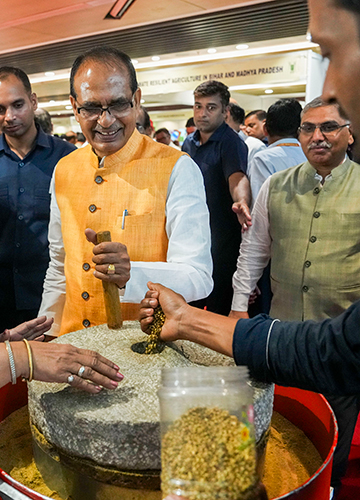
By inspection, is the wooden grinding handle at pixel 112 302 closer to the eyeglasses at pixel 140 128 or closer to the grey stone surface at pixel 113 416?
the grey stone surface at pixel 113 416

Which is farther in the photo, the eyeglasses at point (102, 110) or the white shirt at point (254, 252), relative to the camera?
the white shirt at point (254, 252)

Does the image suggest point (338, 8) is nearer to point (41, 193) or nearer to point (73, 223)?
point (73, 223)

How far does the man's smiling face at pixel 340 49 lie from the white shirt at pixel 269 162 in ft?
8.48

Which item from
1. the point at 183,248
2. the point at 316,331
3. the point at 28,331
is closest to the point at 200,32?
the point at 183,248

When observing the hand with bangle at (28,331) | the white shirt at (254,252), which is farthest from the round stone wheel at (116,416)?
the white shirt at (254,252)

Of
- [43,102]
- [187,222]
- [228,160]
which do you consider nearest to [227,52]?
[228,160]

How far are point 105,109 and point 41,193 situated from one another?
1049mm

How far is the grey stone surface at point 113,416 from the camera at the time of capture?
861mm

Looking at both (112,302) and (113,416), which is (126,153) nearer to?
(112,302)

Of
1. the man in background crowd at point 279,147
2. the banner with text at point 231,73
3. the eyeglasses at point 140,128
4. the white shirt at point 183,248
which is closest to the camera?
the white shirt at point 183,248

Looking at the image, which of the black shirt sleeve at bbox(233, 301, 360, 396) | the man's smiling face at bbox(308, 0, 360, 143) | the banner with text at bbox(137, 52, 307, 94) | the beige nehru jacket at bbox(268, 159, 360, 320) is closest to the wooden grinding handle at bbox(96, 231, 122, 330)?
the black shirt sleeve at bbox(233, 301, 360, 396)

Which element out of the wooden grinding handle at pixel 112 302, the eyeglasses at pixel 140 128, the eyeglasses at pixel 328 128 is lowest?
the wooden grinding handle at pixel 112 302

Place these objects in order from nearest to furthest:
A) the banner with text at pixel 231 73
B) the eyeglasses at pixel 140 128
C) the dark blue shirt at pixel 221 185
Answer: the dark blue shirt at pixel 221 185
the eyeglasses at pixel 140 128
the banner with text at pixel 231 73

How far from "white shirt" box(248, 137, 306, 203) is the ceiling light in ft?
11.5
